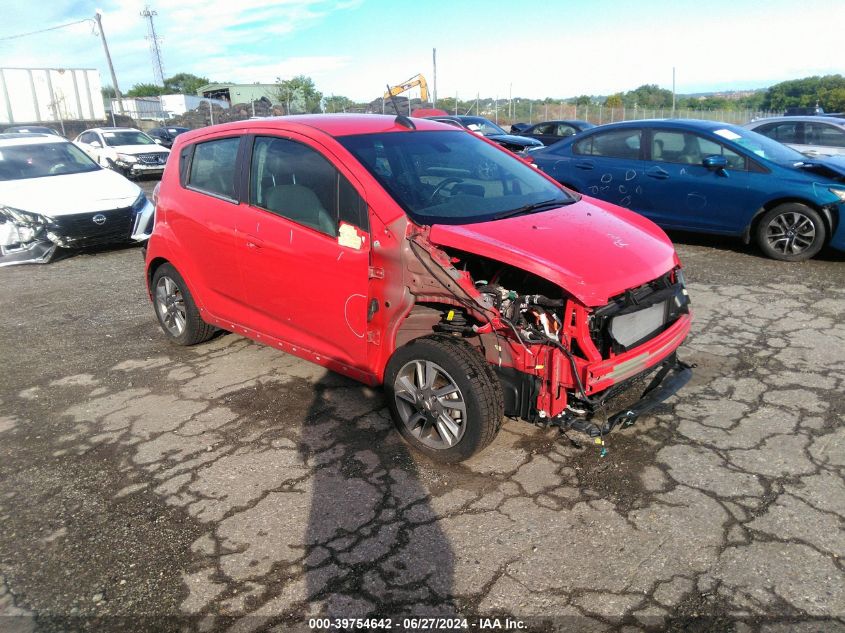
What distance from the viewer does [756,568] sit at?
8.68 ft

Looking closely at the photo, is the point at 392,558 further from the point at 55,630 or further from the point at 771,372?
the point at 771,372

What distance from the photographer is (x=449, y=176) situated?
4020 mm

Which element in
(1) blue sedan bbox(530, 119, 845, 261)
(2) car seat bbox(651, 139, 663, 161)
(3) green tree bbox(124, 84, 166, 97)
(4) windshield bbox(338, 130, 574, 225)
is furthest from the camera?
(3) green tree bbox(124, 84, 166, 97)

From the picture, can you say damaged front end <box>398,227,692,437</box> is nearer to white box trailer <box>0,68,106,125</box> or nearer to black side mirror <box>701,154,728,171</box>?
black side mirror <box>701,154,728,171</box>

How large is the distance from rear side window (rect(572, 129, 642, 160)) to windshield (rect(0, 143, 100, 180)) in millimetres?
Result: 7645

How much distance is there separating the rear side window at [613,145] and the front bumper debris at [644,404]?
5.09 meters

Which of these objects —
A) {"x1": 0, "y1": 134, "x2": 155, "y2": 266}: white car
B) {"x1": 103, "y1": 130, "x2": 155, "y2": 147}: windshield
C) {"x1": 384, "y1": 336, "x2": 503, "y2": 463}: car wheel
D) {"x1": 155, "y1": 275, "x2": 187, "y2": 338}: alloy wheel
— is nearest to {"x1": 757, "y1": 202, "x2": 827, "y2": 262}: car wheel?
{"x1": 384, "y1": 336, "x2": 503, "y2": 463}: car wheel

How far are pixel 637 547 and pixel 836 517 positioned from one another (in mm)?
979

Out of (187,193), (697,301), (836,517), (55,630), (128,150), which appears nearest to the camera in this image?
(55,630)

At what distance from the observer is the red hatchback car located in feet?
10.4

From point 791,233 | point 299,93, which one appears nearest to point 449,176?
point 791,233

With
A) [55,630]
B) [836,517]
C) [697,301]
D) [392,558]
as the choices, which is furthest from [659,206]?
[55,630]

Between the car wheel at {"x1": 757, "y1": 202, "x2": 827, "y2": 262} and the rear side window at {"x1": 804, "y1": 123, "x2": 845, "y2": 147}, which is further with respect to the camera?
the rear side window at {"x1": 804, "y1": 123, "x2": 845, "y2": 147}

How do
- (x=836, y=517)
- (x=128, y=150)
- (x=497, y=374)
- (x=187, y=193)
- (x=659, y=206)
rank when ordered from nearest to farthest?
(x=836, y=517) < (x=497, y=374) < (x=187, y=193) < (x=659, y=206) < (x=128, y=150)
